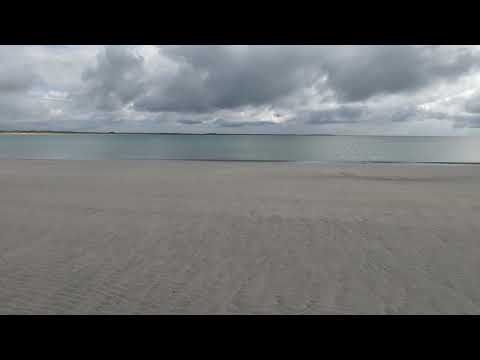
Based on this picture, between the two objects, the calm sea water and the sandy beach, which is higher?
the calm sea water

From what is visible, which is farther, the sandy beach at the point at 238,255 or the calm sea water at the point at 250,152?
the calm sea water at the point at 250,152

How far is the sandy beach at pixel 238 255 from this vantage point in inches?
190

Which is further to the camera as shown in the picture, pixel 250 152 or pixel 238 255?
pixel 250 152

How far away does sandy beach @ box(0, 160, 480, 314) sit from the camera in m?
4.83

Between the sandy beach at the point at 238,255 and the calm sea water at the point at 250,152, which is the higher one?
the calm sea water at the point at 250,152

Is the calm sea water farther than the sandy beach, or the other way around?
the calm sea water

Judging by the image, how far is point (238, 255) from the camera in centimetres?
673

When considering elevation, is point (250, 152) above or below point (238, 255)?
above

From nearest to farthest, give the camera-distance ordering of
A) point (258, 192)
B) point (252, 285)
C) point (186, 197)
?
point (252, 285) → point (186, 197) → point (258, 192)
